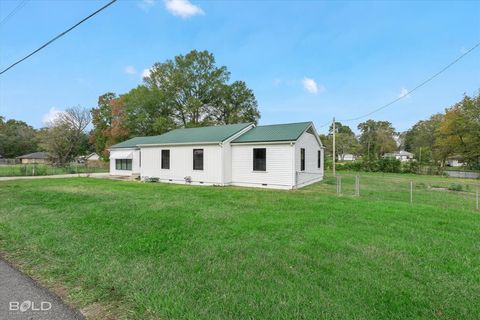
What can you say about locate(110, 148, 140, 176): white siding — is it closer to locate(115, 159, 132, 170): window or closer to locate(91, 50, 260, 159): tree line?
locate(115, 159, 132, 170): window

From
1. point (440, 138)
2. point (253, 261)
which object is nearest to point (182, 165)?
point (253, 261)

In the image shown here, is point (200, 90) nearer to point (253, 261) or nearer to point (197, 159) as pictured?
point (197, 159)

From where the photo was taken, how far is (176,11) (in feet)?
38.3

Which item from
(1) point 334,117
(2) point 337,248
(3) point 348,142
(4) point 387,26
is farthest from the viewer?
(3) point 348,142

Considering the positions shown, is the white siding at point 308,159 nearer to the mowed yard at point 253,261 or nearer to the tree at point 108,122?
the mowed yard at point 253,261

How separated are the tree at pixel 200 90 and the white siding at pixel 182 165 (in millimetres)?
16837

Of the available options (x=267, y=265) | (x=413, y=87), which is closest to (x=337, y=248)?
(x=267, y=265)

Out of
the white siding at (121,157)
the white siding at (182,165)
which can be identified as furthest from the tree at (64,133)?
the white siding at (182,165)

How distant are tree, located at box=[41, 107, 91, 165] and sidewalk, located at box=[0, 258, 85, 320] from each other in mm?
36260

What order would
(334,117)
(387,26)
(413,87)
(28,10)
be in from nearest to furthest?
1. (28,10)
2. (387,26)
3. (413,87)
4. (334,117)

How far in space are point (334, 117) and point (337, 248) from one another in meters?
18.9

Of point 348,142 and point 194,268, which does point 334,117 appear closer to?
point 194,268

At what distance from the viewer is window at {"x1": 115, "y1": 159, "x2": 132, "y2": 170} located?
20.8 meters

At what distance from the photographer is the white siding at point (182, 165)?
13944 millimetres
